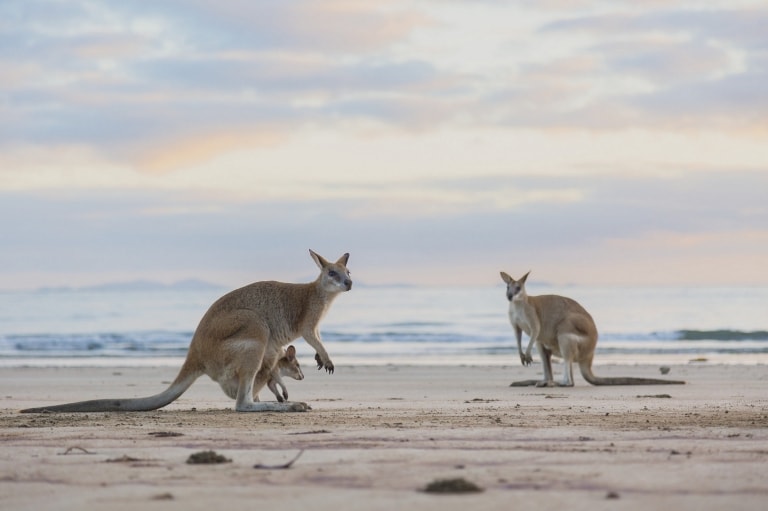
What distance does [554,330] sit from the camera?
1445 centimetres

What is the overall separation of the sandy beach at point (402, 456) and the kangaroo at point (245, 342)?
239 mm

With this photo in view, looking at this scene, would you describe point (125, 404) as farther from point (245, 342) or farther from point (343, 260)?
point (343, 260)

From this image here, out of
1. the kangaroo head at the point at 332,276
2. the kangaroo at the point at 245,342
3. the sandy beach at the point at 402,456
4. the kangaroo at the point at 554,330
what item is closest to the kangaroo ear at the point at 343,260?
the kangaroo head at the point at 332,276

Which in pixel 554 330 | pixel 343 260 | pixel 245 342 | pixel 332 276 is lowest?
pixel 245 342

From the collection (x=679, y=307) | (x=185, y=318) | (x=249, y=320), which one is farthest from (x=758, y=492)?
(x=679, y=307)

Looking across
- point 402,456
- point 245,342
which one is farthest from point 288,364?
point 402,456

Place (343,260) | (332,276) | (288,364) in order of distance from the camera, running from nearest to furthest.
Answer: (332,276) < (343,260) < (288,364)

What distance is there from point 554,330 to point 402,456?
9.00m

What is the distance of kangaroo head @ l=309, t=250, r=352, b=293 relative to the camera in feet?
33.2

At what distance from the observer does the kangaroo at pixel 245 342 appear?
9.13 meters

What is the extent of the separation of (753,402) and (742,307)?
4522 cm

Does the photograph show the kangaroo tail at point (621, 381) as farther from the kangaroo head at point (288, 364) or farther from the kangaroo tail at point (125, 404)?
the kangaroo tail at point (125, 404)

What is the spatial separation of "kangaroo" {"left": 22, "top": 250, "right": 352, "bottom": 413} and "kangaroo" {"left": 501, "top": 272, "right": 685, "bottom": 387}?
4868 mm

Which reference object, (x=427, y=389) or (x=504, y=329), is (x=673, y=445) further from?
Answer: (x=504, y=329)
